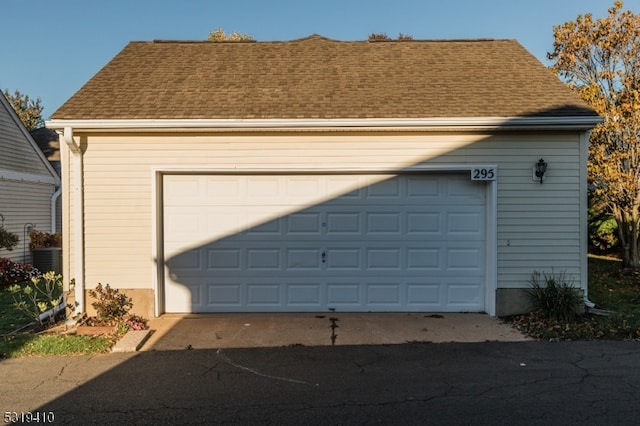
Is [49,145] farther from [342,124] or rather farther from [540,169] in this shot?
[540,169]

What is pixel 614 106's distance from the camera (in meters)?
11.7

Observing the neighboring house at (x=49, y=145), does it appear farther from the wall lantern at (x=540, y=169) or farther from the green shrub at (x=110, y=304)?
the wall lantern at (x=540, y=169)

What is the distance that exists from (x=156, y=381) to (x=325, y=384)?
1.77 m

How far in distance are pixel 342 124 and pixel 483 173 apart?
240 cm

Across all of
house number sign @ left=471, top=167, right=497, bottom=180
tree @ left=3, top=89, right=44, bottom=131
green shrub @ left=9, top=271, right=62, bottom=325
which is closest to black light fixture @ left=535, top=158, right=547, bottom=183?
house number sign @ left=471, top=167, right=497, bottom=180

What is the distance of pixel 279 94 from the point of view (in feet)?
27.8

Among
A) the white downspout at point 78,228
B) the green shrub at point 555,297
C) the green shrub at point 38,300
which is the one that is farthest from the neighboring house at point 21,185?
the green shrub at point 555,297

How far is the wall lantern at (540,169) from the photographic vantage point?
762 cm

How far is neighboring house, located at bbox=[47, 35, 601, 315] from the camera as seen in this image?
767cm

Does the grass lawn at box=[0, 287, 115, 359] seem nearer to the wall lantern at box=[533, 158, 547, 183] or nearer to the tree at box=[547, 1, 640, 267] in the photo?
the wall lantern at box=[533, 158, 547, 183]

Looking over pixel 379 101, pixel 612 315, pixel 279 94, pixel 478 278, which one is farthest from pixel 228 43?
pixel 612 315

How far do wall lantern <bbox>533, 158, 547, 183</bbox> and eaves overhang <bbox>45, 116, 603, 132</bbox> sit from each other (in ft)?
1.80

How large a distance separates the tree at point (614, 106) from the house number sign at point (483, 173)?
5405 millimetres

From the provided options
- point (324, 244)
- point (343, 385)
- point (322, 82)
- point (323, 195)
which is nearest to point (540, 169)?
point (323, 195)
